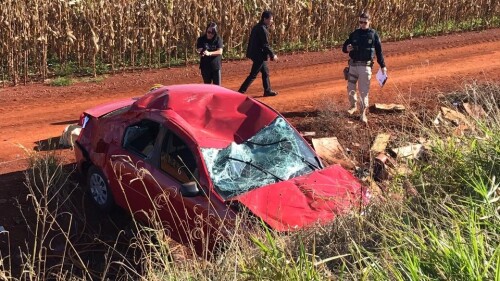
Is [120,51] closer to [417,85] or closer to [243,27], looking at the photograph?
[243,27]

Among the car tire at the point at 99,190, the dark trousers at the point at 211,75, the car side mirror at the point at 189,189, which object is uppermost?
the dark trousers at the point at 211,75

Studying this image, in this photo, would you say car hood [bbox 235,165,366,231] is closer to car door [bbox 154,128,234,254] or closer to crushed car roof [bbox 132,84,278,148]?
car door [bbox 154,128,234,254]

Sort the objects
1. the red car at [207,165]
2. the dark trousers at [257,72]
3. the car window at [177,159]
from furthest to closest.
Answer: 1. the dark trousers at [257,72]
2. the car window at [177,159]
3. the red car at [207,165]

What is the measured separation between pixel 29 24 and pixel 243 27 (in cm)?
614

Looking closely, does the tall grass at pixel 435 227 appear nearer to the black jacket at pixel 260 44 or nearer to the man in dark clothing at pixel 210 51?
the man in dark clothing at pixel 210 51

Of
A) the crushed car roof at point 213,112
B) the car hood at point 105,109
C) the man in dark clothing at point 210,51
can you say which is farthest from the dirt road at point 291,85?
the crushed car roof at point 213,112

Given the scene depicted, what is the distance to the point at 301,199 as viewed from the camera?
23.4 ft

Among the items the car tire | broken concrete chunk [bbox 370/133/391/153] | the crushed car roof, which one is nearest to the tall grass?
the crushed car roof

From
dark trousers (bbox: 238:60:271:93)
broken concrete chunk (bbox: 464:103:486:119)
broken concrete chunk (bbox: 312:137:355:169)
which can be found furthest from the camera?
dark trousers (bbox: 238:60:271:93)

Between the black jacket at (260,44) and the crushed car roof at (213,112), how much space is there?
17.3 ft

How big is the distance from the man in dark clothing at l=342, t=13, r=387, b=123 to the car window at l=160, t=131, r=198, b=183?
5.22 m

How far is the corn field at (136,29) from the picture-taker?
15438 mm

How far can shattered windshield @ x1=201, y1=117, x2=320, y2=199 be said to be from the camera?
7.39 meters

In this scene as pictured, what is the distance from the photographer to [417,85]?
51.0ft
